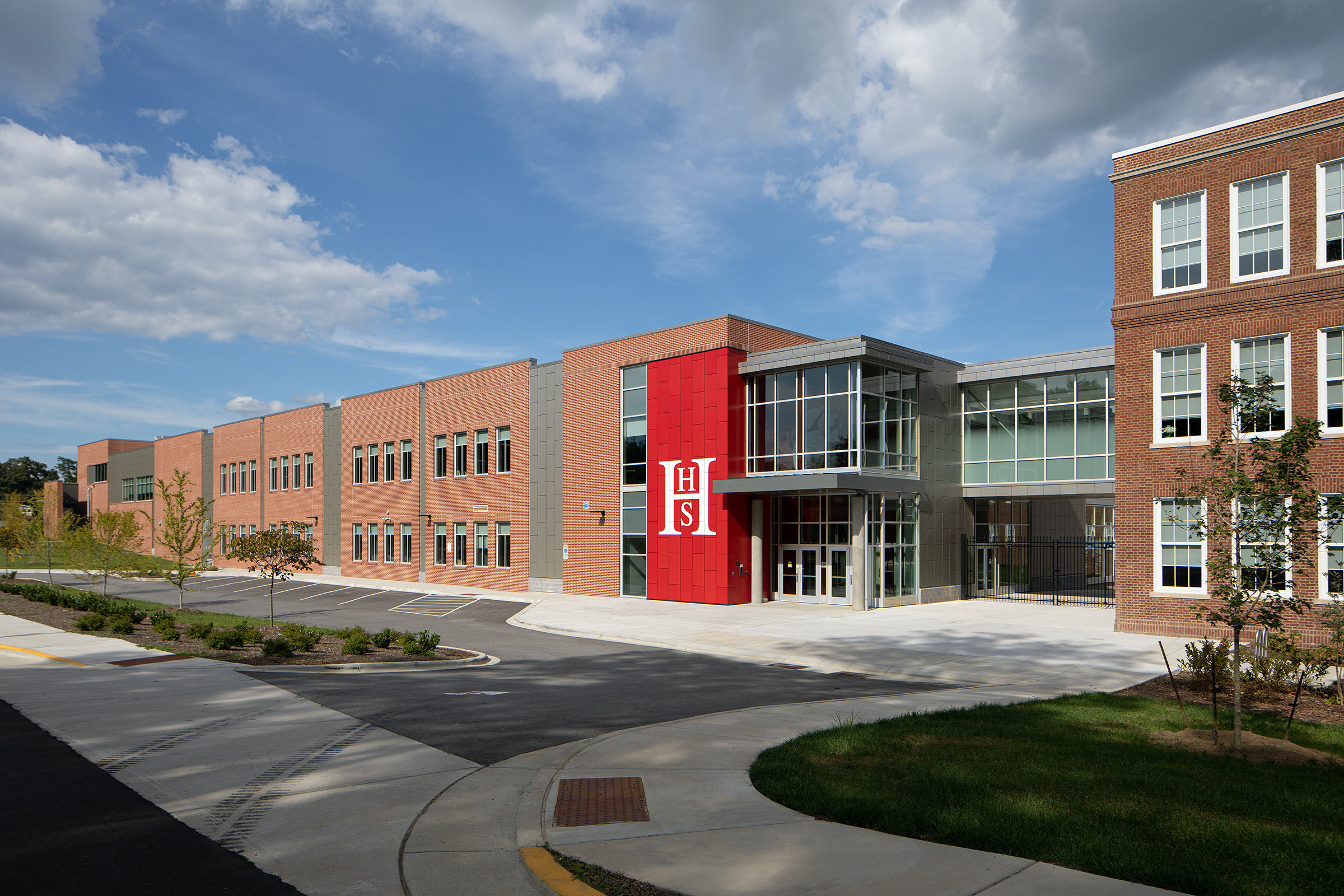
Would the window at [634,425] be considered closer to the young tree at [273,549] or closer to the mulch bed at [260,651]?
the young tree at [273,549]

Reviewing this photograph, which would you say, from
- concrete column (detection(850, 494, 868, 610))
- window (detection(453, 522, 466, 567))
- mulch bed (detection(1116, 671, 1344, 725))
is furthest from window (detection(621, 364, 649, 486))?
mulch bed (detection(1116, 671, 1344, 725))

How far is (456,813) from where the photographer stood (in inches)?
266

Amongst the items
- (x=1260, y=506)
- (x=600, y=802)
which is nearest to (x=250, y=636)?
(x=600, y=802)

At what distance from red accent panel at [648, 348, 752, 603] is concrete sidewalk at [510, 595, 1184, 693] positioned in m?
1.22

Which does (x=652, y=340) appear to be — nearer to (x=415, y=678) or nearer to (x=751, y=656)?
(x=751, y=656)

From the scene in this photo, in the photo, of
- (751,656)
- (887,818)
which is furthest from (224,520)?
(887,818)

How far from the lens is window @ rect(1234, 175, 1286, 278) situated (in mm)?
19531

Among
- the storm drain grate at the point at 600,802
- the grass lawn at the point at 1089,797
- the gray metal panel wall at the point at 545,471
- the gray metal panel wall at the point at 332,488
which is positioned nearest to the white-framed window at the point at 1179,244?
the grass lawn at the point at 1089,797

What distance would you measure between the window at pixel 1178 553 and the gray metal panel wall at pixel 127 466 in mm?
76926

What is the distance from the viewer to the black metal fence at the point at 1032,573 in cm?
3384

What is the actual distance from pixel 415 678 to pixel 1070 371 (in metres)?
26.4

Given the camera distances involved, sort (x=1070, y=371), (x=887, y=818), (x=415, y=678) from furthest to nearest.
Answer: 1. (x=1070, y=371)
2. (x=415, y=678)
3. (x=887, y=818)

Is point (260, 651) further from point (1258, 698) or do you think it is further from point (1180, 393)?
point (1180, 393)

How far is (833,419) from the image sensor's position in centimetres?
2992
